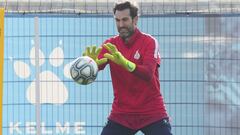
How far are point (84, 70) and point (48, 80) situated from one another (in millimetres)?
2282

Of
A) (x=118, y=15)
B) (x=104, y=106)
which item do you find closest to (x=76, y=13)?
(x=104, y=106)

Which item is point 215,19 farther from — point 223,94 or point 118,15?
point 118,15

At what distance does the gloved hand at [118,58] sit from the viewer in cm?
571

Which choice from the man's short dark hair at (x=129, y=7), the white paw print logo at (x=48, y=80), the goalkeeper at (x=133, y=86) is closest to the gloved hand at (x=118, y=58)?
the goalkeeper at (x=133, y=86)

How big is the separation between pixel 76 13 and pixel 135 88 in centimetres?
251

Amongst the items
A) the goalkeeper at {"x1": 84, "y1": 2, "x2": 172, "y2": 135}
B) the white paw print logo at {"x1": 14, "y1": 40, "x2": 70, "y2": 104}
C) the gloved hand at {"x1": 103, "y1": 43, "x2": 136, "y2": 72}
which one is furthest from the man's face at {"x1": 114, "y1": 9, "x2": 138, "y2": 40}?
the white paw print logo at {"x1": 14, "y1": 40, "x2": 70, "y2": 104}

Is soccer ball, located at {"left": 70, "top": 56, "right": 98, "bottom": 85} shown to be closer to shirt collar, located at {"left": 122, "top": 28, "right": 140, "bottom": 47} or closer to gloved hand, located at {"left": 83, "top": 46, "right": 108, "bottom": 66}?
gloved hand, located at {"left": 83, "top": 46, "right": 108, "bottom": 66}

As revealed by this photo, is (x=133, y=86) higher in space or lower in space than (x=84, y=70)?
lower

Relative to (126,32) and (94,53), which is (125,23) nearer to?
(126,32)

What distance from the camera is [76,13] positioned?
8.30 meters

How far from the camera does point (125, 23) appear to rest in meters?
5.95

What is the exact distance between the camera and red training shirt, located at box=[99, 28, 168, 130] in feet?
19.6

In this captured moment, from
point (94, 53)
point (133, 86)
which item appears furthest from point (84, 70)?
point (133, 86)

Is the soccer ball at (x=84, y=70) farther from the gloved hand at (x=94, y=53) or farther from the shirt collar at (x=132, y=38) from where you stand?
the shirt collar at (x=132, y=38)
